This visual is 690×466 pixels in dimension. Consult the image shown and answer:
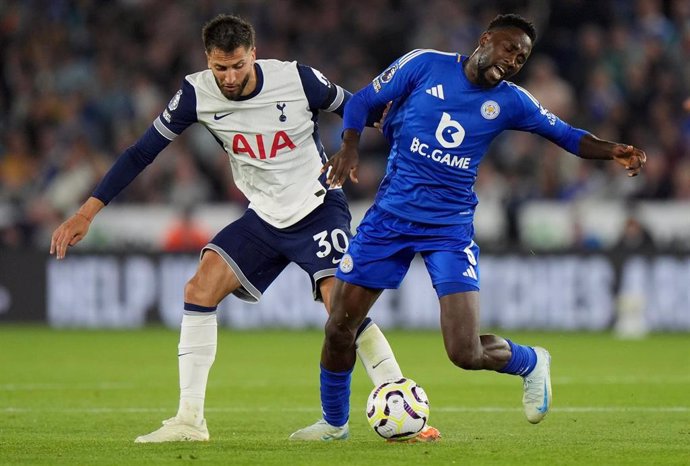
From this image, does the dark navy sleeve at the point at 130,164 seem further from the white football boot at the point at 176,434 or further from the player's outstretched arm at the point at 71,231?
the white football boot at the point at 176,434

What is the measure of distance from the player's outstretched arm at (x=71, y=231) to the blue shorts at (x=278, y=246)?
Result: 0.73 meters

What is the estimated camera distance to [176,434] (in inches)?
296

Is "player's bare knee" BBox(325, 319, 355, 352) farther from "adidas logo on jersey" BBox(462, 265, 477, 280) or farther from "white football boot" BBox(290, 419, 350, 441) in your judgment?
"adidas logo on jersey" BBox(462, 265, 477, 280)

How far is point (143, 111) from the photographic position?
19938mm

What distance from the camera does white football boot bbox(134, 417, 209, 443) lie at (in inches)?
295

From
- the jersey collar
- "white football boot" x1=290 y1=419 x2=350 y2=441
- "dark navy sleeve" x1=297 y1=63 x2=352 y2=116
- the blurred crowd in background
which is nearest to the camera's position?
"white football boot" x1=290 y1=419 x2=350 y2=441

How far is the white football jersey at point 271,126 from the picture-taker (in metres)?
7.90

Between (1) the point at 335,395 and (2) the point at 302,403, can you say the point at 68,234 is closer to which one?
(1) the point at 335,395

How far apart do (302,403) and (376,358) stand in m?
2.37

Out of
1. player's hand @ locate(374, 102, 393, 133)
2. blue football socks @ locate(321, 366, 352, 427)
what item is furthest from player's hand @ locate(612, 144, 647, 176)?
blue football socks @ locate(321, 366, 352, 427)

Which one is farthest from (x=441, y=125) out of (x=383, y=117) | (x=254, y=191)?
(x=254, y=191)

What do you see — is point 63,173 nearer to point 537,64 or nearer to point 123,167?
point 537,64

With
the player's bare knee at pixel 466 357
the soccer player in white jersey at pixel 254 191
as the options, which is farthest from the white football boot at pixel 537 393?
the soccer player in white jersey at pixel 254 191

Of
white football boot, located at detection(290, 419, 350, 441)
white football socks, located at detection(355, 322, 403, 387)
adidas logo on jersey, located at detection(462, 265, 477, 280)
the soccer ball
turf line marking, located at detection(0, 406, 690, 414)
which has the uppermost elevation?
adidas logo on jersey, located at detection(462, 265, 477, 280)
